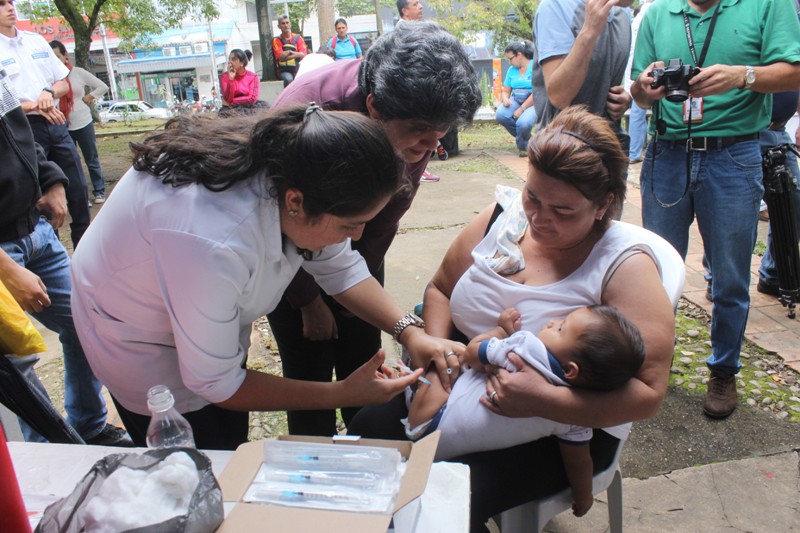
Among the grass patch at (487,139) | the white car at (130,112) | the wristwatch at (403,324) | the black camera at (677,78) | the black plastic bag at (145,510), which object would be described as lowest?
the white car at (130,112)

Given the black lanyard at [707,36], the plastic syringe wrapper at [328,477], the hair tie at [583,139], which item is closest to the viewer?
the plastic syringe wrapper at [328,477]

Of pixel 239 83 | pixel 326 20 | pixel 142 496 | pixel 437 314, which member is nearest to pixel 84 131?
pixel 239 83

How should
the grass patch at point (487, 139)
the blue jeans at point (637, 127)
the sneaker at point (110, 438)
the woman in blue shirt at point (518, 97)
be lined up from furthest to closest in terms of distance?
the grass patch at point (487, 139), the woman in blue shirt at point (518, 97), the blue jeans at point (637, 127), the sneaker at point (110, 438)

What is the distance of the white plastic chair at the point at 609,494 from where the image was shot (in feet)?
5.18

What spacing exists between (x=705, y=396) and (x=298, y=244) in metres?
2.34

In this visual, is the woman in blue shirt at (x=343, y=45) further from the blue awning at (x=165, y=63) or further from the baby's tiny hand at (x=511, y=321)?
the blue awning at (x=165, y=63)

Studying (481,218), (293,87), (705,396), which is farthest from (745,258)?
(293,87)

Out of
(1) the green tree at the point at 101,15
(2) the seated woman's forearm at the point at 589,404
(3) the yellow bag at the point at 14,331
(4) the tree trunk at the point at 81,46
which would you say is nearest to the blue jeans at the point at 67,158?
(3) the yellow bag at the point at 14,331

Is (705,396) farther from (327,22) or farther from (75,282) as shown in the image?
(327,22)

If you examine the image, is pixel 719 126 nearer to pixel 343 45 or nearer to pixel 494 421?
pixel 494 421

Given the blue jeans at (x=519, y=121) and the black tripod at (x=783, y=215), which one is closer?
the black tripod at (x=783, y=215)

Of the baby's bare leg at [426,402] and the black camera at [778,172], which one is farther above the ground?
the black camera at [778,172]

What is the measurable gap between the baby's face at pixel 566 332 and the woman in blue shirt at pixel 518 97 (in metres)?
7.02

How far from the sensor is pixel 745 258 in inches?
99.9
